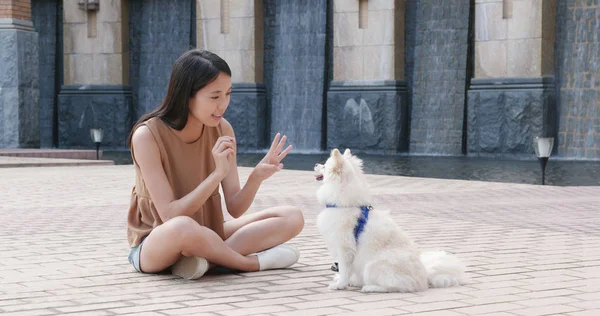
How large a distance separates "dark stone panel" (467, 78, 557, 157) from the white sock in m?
14.7

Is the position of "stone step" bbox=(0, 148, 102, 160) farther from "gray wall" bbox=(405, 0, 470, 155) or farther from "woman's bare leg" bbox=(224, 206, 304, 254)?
"woman's bare leg" bbox=(224, 206, 304, 254)

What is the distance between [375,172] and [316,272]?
10626 mm

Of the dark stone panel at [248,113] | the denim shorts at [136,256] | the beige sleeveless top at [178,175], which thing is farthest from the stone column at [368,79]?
the denim shorts at [136,256]

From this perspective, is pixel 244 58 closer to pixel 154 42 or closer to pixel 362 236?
pixel 154 42

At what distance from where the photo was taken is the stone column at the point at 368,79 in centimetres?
2247

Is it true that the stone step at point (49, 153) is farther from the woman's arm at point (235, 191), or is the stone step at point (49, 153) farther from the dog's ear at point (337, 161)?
the dog's ear at point (337, 161)

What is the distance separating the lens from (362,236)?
17.2ft

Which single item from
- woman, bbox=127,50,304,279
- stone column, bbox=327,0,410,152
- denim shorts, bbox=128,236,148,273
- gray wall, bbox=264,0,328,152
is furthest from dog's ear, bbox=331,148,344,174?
gray wall, bbox=264,0,328,152

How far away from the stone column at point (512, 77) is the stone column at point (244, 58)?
5.93 meters

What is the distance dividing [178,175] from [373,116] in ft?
55.2

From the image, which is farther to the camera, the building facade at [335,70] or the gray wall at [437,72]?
the gray wall at [437,72]

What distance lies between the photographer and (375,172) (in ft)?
54.9

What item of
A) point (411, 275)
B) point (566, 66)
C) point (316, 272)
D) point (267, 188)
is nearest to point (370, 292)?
point (411, 275)

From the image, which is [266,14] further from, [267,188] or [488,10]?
[267,188]
